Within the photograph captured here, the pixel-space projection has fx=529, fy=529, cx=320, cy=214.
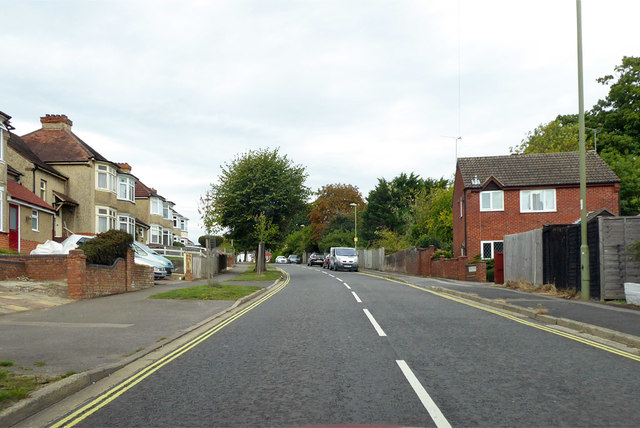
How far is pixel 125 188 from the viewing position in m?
39.3

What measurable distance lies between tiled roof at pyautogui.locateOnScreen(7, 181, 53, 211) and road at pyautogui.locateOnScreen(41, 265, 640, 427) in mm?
20807

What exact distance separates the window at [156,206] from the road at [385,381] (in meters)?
43.3

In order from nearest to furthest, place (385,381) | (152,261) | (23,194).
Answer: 1. (385,381)
2. (152,261)
3. (23,194)

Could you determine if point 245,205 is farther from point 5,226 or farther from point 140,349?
point 140,349

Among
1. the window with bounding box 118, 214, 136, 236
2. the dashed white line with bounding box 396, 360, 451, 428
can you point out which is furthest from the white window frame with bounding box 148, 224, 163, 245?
the dashed white line with bounding box 396, 360, 451, 428

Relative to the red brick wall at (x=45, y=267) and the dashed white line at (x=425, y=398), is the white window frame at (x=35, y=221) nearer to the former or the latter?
the red brick wall at (x=45, y=267)

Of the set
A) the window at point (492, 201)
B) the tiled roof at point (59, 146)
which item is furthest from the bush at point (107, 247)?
the window at point (492, 201)

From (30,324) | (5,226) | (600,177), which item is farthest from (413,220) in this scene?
(30,324)

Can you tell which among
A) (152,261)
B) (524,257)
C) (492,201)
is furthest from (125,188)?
(524,257)

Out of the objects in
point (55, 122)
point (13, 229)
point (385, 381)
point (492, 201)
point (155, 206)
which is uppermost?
point (55, 122)

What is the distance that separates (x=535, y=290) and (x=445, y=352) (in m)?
13.2

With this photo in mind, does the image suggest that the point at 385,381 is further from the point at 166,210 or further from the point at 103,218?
the point at 166,210

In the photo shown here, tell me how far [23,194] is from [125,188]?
1163cm

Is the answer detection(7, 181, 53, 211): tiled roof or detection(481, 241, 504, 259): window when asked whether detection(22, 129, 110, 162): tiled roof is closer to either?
detection(7, 181, 53, 211): tiled roof
